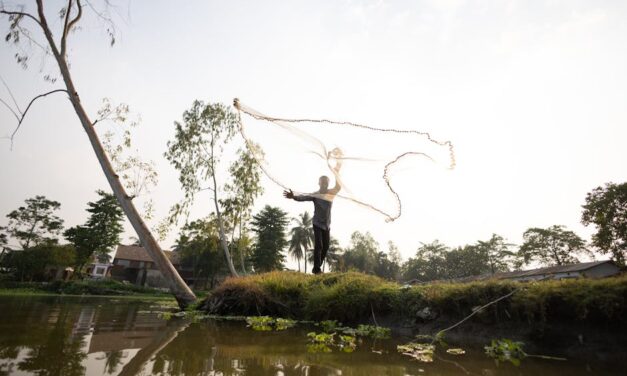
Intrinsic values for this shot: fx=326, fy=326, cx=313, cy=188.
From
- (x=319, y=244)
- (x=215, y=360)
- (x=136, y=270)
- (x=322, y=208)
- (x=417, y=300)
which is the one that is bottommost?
(x=215, y=360)

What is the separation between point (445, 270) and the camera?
77.0m

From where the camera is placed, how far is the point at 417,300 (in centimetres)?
479

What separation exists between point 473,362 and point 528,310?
1295mm

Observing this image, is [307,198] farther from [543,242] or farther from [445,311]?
[543,242]

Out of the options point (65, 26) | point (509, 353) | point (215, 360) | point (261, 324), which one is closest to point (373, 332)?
point (261, 324)

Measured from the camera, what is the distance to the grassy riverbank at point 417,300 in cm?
315

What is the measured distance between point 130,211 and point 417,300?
291 inches

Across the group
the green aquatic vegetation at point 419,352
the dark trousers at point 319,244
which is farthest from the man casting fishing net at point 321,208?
the green aquatic vegetation at point 419,352

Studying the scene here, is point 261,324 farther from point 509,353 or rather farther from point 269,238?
point 269,238

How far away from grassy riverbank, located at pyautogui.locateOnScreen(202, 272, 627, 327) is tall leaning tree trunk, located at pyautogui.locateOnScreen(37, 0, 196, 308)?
1.35 m

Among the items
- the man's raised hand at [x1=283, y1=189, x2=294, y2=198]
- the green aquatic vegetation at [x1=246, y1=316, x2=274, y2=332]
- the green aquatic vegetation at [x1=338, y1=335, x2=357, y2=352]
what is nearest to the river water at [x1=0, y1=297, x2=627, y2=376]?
the green aquatic vegetation at [x1=338, y1=335, x2=357, y2=352]

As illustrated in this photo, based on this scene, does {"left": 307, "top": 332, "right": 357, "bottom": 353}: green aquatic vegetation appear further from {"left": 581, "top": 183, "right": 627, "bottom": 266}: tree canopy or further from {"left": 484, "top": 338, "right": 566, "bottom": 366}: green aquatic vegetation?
{"left": 581, "top": 183, "right": 627, "bottom": 266}: tree canopy

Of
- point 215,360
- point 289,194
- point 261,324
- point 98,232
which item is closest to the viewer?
point 215,360

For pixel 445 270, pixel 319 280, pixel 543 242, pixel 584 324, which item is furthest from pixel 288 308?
pixel 445 270
